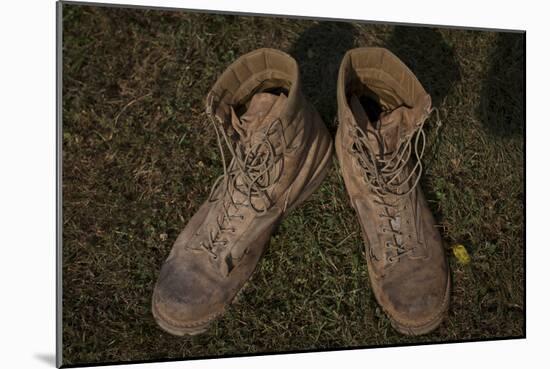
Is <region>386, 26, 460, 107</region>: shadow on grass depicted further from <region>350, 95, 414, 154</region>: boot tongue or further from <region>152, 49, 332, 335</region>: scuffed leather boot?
<region>152, 49, 332, 335</region>: scuffed leather boot

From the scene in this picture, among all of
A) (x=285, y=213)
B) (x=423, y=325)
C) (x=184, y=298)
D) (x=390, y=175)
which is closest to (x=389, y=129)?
(x=390, y=175)

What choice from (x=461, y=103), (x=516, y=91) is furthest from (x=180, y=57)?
(x=516, y=91)

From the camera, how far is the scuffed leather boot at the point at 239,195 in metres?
1.81

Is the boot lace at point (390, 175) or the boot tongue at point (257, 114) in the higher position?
the boot tongue at point (257, 114)

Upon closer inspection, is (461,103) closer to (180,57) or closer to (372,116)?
(372,116)

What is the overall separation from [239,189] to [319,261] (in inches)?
14.8

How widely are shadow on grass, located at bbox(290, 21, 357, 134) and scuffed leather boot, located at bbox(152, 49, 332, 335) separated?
0.44 ft

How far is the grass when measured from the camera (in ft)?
6.06

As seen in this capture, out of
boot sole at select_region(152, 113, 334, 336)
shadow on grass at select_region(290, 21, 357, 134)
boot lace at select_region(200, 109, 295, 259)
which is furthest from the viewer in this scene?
shadow on grass at select_region(290, 21, 357, 134)

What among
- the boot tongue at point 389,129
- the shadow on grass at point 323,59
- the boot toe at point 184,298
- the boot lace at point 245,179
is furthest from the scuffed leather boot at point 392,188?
the boot toe at point 184,298

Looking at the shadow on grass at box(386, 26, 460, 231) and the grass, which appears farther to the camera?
the shadow on grass at box(386, 26, 460, 231)

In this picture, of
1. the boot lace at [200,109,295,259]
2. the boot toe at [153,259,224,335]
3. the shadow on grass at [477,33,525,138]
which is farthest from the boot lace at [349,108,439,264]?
the boot toe at [153,259,224,335]

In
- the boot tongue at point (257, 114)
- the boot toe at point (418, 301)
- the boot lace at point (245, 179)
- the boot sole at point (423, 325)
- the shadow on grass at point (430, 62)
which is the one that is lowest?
the boot sole at point (423, 325)

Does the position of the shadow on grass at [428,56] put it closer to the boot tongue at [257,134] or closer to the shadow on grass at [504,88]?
the shadow on grass at [504,88]
